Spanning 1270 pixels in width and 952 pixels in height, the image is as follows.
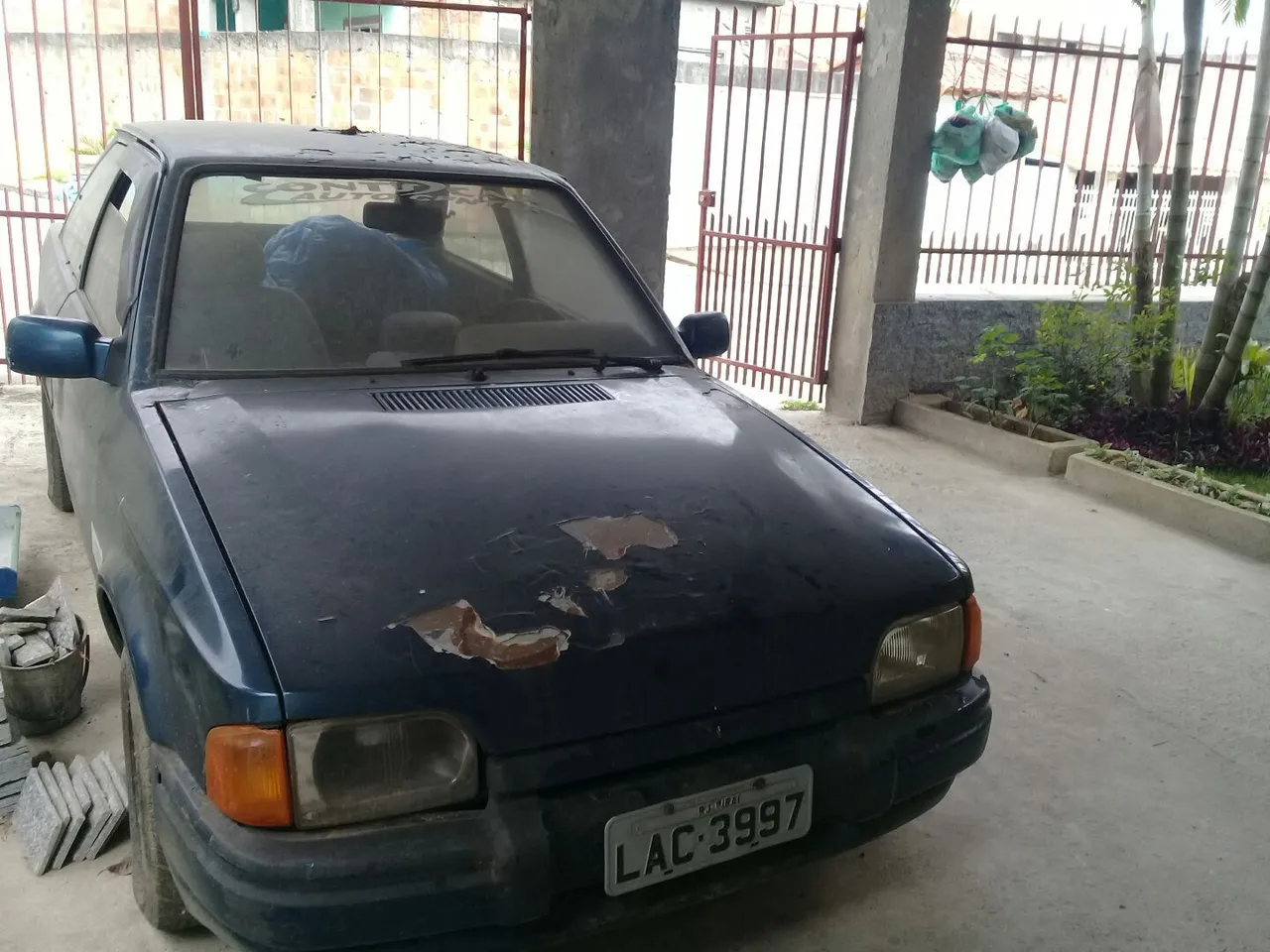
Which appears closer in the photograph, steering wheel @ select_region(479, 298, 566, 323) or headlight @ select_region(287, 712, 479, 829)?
headlight @ select_region(287, 712, 479, 829)

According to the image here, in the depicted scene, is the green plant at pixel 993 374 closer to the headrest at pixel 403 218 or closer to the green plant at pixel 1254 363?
the green plant at pixel 1254 363

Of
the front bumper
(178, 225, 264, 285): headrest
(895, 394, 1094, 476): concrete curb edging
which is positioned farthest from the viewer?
(895, 394, 1094, 476): concrete curb edging

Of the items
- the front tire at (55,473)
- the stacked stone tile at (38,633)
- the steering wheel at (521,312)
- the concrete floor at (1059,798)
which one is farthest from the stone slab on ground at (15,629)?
the steering wheel at (521,312)

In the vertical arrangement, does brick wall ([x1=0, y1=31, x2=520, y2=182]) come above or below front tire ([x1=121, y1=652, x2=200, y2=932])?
above

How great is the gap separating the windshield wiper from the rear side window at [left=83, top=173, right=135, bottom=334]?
780mm

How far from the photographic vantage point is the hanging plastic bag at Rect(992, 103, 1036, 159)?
655cm

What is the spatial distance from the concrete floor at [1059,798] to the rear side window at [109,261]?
43.3 inches

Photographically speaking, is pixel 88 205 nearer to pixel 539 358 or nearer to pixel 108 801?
pixel 539 358

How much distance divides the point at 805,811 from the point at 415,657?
78cm

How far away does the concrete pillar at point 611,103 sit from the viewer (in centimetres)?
545

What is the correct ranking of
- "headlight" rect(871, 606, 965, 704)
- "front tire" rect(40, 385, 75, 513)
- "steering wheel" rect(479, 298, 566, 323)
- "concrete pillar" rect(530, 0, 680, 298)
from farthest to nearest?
"concrete pillar" rect(530, 0, 680, 298) < "front tire" rect(40, 385, 75, 513) < "steering wheel" rect(479, 298, 566, 323) < "headlight" rect(871, 606, 965, 704)

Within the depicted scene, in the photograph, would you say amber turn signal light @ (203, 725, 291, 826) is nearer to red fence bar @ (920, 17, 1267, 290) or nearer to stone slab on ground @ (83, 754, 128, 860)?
stone slab on ground @ (83, 754, 128, 860)

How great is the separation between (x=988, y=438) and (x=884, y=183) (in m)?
1.64

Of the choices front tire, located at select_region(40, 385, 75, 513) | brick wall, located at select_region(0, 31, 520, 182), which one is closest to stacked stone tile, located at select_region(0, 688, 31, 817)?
front tire, located at select_region(40, 385, 75, 513)
